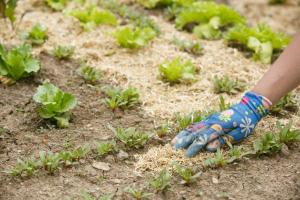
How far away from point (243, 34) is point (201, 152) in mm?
1718

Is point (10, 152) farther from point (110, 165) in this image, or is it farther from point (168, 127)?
point (168, 127)

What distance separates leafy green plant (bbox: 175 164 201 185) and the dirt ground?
3 cm

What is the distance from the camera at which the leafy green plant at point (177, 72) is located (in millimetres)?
3639

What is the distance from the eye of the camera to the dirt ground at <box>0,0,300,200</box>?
2.55m

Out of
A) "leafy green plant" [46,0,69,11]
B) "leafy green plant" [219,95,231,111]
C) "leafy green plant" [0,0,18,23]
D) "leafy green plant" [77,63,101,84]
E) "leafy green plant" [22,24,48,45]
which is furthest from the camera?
"leafy green plant" [46,0,69,11]

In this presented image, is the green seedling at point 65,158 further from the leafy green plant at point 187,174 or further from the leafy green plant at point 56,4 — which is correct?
the leafy green plant at point 56,4

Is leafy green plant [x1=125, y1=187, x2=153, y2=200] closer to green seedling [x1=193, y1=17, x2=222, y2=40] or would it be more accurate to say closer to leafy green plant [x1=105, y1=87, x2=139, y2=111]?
leafy green plant [x1=105, y1=87, x2=139, y2=111]

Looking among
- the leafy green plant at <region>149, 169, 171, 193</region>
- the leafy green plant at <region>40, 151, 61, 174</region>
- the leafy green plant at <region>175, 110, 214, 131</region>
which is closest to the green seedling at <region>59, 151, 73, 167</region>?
the leafy green plant at <region>40, 151, 61, 174</region>

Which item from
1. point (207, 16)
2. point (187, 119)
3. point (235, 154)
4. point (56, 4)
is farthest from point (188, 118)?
point (56, 4)

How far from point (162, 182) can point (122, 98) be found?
898 mm

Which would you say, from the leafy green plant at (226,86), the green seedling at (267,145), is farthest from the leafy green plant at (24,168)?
the leafy green plant at (226,86)

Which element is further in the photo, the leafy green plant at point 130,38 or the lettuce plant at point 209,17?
the lettuce plant at point 209,17

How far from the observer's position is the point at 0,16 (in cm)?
449

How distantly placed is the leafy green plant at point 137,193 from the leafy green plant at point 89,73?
1.24 metres
